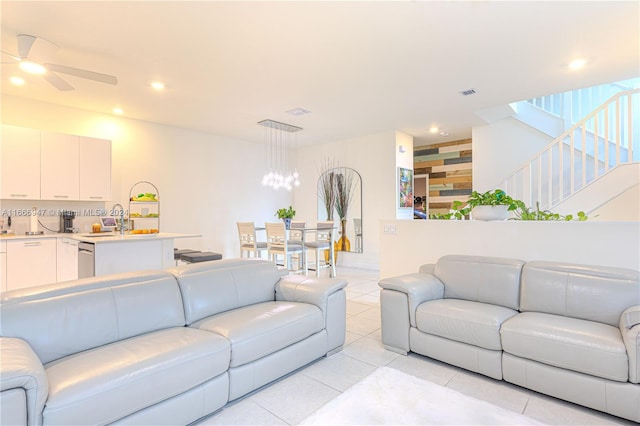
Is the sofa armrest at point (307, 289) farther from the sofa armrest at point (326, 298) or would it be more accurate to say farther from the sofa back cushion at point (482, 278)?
the sofa back cushion at point (482, 278)

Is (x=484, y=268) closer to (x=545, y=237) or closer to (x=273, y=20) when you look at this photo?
(x=545, y=237)

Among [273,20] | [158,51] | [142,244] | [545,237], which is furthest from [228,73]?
[545,237]

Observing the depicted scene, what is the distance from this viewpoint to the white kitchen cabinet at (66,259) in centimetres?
382

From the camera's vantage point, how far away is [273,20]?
2.67 m

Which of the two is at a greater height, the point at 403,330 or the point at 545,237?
the point at 545,237

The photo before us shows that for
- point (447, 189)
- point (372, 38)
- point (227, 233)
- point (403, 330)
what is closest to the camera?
point (403, 330)

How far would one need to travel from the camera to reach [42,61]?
111 inches

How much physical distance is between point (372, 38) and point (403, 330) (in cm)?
263

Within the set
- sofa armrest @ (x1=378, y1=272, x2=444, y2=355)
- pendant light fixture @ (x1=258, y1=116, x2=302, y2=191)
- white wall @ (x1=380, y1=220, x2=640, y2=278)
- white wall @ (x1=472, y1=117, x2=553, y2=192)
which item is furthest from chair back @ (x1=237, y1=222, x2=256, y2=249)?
white wall @ (x1=472, y1=117, x2=553, y2=192)

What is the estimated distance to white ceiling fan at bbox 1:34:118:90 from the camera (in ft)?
8.45

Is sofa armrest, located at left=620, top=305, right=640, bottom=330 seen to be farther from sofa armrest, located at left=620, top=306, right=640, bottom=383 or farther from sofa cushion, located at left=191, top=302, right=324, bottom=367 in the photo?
sofa cushion, located at left=191, top=302, right=324, bottom=367

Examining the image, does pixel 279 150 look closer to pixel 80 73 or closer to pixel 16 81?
pixel 16 81

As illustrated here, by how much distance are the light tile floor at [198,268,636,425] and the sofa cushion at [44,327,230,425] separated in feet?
1.22

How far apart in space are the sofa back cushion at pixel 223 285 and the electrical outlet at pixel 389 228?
172cm
